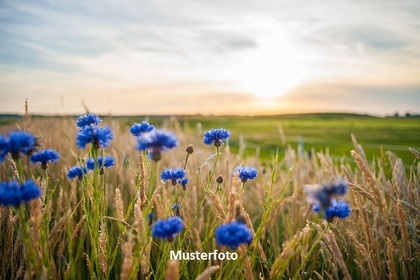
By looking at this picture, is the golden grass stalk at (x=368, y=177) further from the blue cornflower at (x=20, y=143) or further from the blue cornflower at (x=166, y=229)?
the blue cornflower at (x=20, y=143)

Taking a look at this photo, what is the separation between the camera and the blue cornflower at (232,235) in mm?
1002

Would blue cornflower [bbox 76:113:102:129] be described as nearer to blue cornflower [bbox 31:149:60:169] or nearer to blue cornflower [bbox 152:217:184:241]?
blue cornflower [bbox 31:149:60:169]

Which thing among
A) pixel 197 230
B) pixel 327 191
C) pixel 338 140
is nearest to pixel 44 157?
pixel 197 230

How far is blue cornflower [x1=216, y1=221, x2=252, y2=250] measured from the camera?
100 cm

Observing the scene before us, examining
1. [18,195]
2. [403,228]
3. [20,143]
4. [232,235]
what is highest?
[20,143]

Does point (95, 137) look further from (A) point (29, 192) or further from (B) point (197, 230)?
(B) point (197, 230)

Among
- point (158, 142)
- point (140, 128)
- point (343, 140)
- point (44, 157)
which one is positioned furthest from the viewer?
point (343, 140)

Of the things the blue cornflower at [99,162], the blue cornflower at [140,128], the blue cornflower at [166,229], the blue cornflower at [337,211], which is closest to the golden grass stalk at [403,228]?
the blue cornflower at [337,211]

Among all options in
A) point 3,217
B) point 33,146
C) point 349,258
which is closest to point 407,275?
point 349,258

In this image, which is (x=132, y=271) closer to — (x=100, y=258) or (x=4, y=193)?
(x=100, y=258)

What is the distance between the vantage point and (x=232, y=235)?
1.02 meters

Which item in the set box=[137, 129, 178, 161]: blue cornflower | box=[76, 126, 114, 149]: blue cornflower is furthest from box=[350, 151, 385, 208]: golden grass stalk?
box=[76, 126, 114, 149]: blue cornflower

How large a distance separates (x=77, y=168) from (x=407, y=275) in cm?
180

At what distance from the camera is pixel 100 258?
4.56 feet
